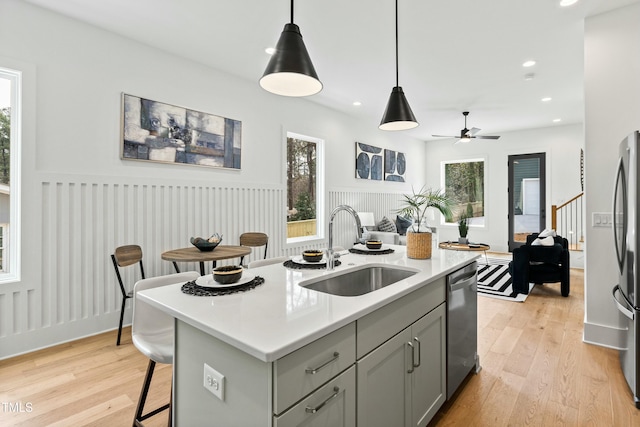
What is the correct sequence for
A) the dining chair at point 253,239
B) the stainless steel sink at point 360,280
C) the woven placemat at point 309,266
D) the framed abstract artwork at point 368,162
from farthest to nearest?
the framed abstract artwork at point 368,162 → the dining chair at point 253,239 → the woven placemat at point 309,266 → the stainless steel sink at point 360,280

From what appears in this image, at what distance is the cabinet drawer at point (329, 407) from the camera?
0.95 metres

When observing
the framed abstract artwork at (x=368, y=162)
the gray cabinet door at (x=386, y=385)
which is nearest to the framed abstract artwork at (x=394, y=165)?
the framed abstract artwork at (x=368, y=162)

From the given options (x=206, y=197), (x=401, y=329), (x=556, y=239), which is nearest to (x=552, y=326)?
(x=556, y=239)

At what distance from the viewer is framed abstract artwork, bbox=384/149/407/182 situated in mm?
7137

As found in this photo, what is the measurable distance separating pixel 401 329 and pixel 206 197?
2.94 metres

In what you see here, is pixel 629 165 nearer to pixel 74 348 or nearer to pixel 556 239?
pixel 556 239

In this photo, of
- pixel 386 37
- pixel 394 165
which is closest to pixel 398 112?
pixel 386 37

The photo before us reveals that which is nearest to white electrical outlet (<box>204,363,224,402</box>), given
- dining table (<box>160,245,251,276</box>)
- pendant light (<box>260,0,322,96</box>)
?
pendant light (<box>260,0,322,96</box>)

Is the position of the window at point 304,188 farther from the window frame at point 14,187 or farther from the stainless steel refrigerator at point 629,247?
the stainless steel refrigerator at point 629,247

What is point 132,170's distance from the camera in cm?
321

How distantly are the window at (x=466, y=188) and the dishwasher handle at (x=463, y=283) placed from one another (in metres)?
6.41

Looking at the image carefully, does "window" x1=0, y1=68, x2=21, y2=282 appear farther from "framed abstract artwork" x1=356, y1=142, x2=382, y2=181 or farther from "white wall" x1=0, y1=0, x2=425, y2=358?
"framed abstract artwork" x1=356, y1=142, x2=382, y2=181

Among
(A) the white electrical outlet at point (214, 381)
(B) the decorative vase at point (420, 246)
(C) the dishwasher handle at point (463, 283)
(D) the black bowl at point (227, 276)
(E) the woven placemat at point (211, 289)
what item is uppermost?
(B) the decorative vase at point (420, 246)

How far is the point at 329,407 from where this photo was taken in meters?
1.07
